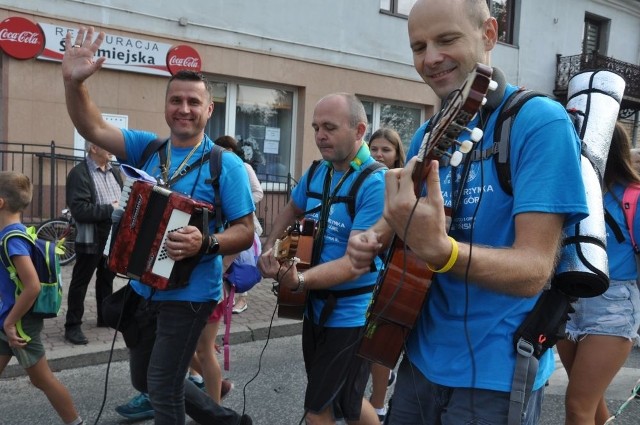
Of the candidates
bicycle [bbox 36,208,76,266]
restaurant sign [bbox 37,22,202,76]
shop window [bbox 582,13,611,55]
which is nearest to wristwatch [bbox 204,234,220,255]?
bicycle [bbox 36,208,76,266]

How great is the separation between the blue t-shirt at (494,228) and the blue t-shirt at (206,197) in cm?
141

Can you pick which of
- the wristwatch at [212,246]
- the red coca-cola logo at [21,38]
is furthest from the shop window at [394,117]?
the wristwatch at [212,246]

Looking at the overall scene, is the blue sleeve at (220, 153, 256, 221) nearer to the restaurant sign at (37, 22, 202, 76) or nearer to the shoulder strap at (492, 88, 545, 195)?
the shoulder strap at (492, 88, 545, 195)

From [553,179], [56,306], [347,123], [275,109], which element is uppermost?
[275,109]

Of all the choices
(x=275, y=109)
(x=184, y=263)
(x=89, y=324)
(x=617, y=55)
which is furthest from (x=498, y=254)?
(x=617, y=55)

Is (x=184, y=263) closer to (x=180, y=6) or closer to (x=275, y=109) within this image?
A: (x=180, y=6)

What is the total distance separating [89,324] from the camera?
5.68 metres

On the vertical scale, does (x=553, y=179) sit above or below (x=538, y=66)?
below

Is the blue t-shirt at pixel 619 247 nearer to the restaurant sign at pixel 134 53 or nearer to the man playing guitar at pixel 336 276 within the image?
the man playing guitar at pixel 336 276

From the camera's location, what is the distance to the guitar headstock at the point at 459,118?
4.39ft

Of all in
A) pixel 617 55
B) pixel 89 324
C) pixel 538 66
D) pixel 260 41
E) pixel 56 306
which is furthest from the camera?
pixel 617 55

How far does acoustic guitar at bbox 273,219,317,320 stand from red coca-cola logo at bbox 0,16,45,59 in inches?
316

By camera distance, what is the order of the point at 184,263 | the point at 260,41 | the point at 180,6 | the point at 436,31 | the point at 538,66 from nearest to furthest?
the point at 436,31
the point at 184,263
the point at 180,6
the point at 260,41
the point at 538,66

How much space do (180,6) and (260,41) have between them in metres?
1.74
